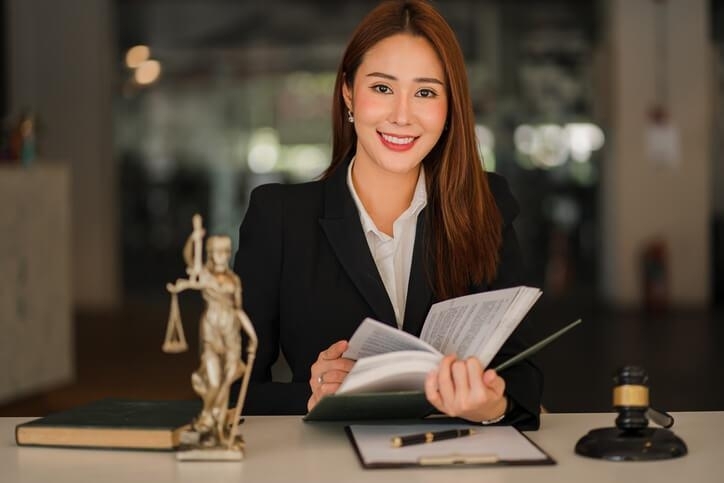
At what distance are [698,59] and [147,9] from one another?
5315 millimetres

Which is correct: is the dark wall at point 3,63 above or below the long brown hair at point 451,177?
above

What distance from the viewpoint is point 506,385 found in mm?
2166

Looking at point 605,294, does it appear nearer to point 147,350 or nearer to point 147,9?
point 147,350

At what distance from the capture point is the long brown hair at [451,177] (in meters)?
2.55

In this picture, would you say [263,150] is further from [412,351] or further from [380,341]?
[412,351]

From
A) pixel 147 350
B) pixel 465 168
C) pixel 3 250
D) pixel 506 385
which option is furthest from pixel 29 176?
pixel 506 385

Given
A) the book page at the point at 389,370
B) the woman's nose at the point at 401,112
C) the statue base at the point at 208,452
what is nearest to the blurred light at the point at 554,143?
the woman's nose at the point at 401,112

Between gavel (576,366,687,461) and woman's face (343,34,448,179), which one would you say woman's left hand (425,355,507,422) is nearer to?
gavel (576,366,687,461)

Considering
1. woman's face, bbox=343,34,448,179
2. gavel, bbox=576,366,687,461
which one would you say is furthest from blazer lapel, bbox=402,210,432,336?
gavel, bbox=576,366,687,461

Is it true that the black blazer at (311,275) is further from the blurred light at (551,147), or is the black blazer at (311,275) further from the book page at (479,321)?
the blurred light at (551,147)

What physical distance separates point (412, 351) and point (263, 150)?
35.1ft

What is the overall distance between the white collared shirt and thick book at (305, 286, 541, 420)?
1.63ft

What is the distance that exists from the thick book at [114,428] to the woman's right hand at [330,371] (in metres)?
0.29

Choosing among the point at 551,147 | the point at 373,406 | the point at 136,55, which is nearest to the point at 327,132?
the point at 136,55
